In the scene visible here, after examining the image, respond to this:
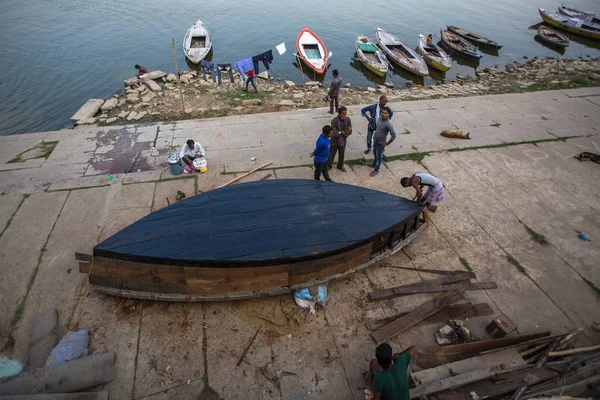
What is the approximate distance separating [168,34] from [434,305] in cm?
2810

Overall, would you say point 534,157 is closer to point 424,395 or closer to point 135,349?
point 424,395

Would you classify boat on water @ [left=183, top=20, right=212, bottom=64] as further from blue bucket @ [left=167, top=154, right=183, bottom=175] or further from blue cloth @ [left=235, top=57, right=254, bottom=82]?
blue bucket @ [left=167, top=154, right=183, bottom=175]

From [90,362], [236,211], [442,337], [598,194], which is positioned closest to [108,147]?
[236,211]

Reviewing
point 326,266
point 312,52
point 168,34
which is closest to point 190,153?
point 326,266

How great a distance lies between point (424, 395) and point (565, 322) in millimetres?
3365

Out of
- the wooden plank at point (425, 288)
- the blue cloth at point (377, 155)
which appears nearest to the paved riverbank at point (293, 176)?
the wooden plank at point (425, 288)

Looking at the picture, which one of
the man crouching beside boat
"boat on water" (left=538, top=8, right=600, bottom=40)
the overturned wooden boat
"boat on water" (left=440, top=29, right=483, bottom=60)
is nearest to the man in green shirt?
the overturned wooden boat

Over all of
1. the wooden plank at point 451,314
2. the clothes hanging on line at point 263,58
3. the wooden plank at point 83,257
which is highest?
the clothes hanging on line at point 263,58

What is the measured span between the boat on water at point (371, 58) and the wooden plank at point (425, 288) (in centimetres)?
1556

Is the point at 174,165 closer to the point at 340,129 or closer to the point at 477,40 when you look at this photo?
the point at 340,129

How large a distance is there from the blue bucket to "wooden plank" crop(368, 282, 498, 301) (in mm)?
5955

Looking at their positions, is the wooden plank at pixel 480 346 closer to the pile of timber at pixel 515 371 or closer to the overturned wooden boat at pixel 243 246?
the pile of timber at pixel 515 371

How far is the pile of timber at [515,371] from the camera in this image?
14.7 ft

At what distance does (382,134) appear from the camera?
8305mm
